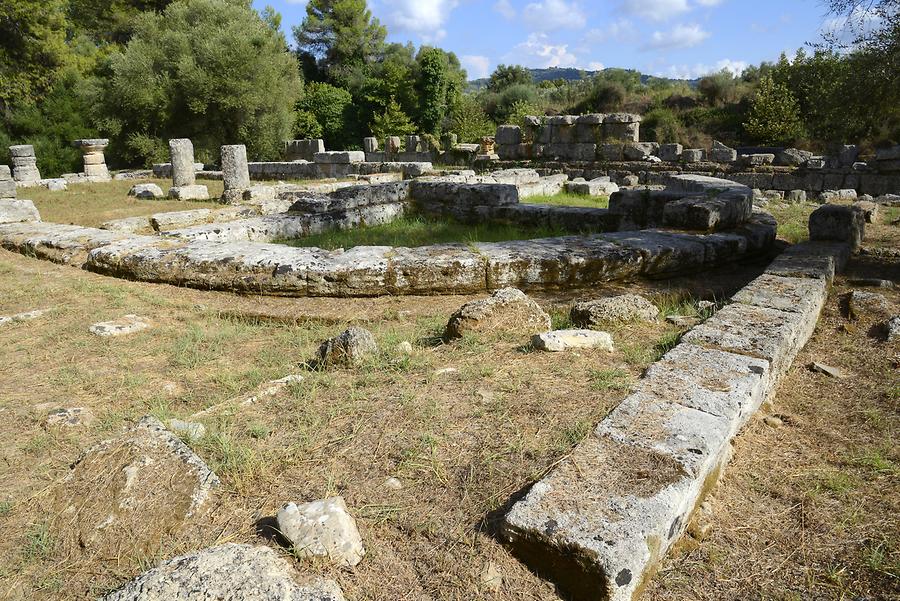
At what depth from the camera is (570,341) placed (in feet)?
12.2

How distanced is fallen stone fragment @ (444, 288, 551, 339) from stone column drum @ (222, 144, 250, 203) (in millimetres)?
11761

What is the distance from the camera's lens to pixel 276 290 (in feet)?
19.7

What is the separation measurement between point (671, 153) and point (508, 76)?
84.6ft

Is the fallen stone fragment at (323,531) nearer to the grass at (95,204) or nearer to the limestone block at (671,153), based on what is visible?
the grass at (95,204)

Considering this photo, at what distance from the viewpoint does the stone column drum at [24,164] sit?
1898cm

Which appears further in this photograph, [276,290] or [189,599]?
[276,290]

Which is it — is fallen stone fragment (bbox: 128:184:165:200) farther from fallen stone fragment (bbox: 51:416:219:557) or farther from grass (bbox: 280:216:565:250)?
fallen stone fragment (bbox: 51:416:219:557)

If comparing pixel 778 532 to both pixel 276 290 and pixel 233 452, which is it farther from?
pixel 276 290

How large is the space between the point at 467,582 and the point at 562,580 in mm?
311

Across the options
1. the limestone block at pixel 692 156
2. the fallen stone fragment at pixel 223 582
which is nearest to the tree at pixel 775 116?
the limestone block at pixel 692 156

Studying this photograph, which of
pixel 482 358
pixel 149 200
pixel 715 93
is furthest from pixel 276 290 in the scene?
pixel 715 93

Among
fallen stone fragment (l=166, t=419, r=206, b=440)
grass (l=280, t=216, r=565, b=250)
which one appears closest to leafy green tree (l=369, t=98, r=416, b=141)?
grass (l=280, t=216, r=565, b=250)

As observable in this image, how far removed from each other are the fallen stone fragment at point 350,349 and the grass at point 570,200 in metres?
9.16

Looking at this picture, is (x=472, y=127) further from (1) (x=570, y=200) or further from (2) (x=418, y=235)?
(2) (x=418, y=235)
